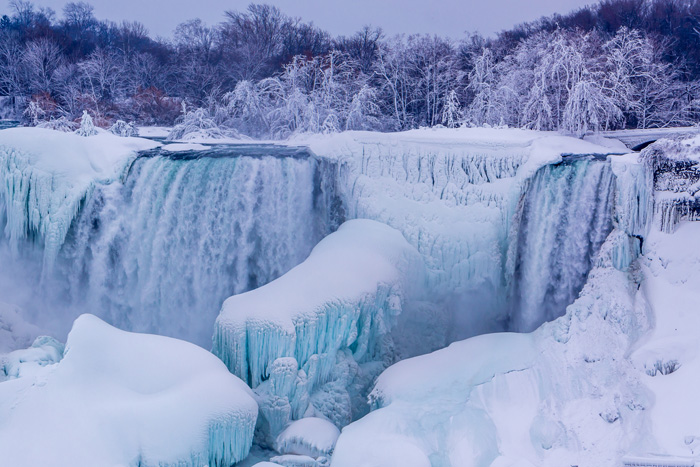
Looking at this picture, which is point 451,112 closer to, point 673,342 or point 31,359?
point 673,342

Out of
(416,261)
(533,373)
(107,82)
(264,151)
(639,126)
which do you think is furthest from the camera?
(107,82)

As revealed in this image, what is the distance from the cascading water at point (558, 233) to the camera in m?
7.74

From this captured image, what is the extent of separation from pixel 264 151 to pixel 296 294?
3.54 m

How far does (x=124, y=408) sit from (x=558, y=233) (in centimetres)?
575

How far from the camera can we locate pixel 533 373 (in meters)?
6.57

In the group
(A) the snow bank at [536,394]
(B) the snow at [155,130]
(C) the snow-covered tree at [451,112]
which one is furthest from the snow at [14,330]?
(C) the snow-covered tree at [451,112]

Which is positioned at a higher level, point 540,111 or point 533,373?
point 540,111

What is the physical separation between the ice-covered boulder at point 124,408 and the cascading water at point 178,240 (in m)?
2.74

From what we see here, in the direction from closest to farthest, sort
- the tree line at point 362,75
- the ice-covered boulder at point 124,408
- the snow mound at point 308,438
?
the ice-covered boulder at point 124,408 → the snow mound at point 308,438 → the tree line at point 362,75

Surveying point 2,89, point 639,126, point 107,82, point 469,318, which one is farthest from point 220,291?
point 2,89

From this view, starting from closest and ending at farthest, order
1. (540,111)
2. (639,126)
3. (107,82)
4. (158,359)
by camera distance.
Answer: (158,359)
(540,111)
(639,126)
(107,82)

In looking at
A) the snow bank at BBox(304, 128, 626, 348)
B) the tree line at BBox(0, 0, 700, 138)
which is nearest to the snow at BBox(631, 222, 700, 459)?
the snow bank at BBox(304, 128, 626, 348)

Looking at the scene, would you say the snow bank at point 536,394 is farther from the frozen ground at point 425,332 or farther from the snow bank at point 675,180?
the snow bank at point 675,180

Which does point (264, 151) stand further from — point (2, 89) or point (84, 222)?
point (2, 89)
